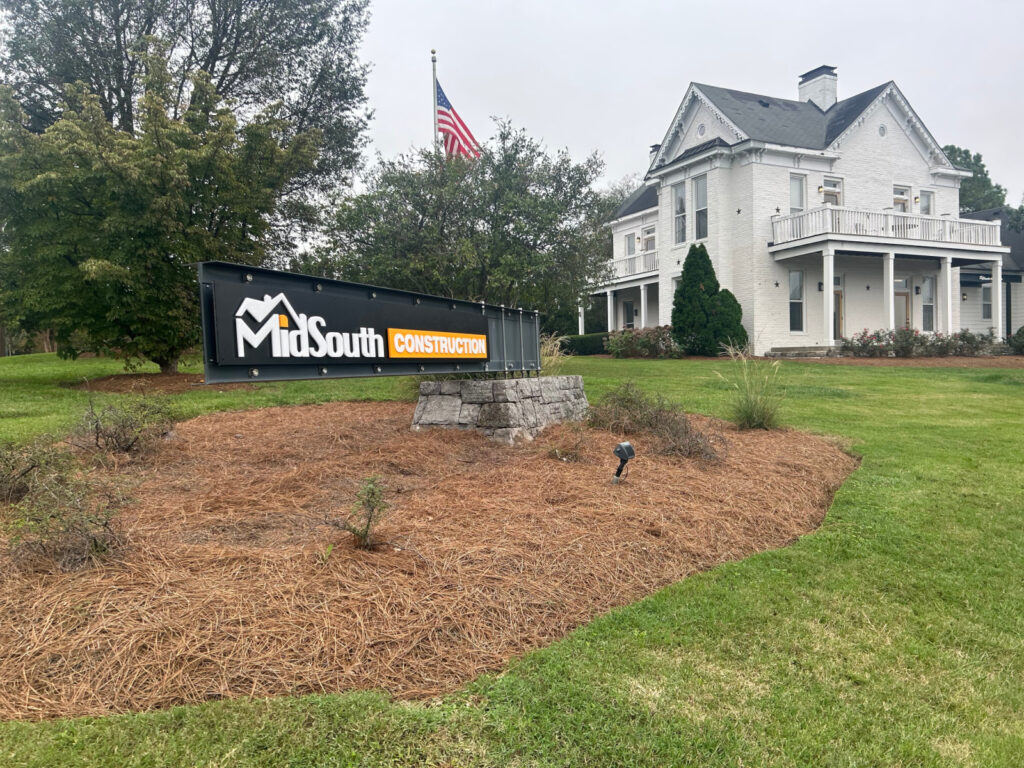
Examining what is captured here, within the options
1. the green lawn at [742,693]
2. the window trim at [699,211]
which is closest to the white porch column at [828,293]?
the window trim at [699,211]

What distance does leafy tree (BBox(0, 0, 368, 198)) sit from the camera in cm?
1608

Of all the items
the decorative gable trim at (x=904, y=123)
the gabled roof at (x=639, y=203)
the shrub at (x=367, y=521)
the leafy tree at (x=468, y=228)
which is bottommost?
the shrub at (x=367, y=521)

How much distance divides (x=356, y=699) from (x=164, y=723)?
2.08ft

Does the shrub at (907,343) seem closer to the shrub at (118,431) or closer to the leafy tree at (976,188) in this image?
the shrub at (118,431)

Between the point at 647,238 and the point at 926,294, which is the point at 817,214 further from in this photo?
the point at 647,238

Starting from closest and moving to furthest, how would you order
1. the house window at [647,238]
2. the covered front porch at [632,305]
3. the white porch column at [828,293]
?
the white porch column at [828,293], the covered front porch at [632,305], the house window at [647,238]

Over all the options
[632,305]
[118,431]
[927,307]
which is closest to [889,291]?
[927,307]

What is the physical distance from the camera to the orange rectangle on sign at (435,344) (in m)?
5.50

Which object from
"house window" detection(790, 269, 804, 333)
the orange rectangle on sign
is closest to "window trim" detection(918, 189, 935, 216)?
"house window" detection(790, 269, 804, 333)

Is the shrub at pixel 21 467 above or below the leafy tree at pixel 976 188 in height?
below

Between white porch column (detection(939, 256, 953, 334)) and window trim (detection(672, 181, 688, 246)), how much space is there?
26.5 feet

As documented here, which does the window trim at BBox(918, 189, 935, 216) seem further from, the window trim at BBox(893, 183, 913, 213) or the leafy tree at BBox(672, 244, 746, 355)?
the leafy tree at BBox(672, 244, 746, 355)

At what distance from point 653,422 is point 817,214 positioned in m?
15.8

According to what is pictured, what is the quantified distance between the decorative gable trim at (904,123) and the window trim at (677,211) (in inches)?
185
